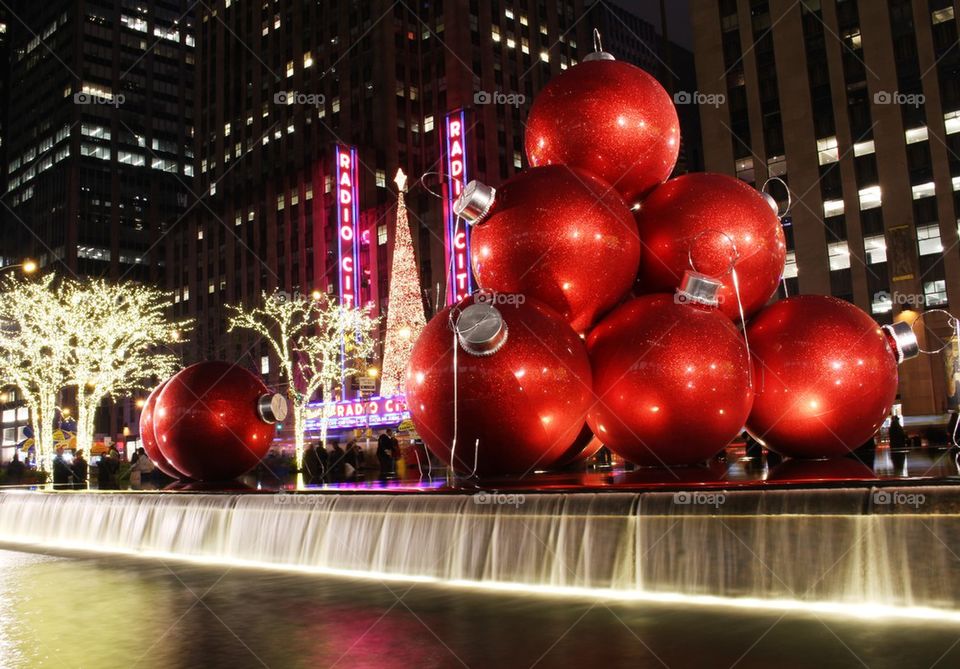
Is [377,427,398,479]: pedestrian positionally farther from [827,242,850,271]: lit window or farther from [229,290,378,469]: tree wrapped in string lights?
[827,242,850,271]: lit window

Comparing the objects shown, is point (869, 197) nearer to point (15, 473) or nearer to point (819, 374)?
point (15, 473)

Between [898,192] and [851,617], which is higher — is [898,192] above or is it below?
above

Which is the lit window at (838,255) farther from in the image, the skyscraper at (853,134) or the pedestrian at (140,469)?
the pedestrian at (140,469)

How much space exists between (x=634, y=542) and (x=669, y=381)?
6.12 ft

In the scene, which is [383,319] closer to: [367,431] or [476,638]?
[367,431]

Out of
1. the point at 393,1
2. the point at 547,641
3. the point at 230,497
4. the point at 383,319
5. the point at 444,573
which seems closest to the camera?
the point at 547,641

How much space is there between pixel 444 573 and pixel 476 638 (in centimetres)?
219

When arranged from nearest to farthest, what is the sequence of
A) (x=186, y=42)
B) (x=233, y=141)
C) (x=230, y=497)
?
(x=230, y=497) < (x=233, y=141) < (x=186, y=42)

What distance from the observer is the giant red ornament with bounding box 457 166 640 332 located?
8648 mm

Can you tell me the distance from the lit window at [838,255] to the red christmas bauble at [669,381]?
4757cm

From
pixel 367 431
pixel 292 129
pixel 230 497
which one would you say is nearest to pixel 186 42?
pixel 292 129

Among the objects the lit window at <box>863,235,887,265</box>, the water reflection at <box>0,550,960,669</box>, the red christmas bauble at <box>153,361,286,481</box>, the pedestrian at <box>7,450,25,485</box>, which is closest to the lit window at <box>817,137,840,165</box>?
the lit window at <box>863,235,887,265</box>

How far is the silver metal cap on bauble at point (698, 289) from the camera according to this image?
8.46 m

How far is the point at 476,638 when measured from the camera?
5.68 metres
